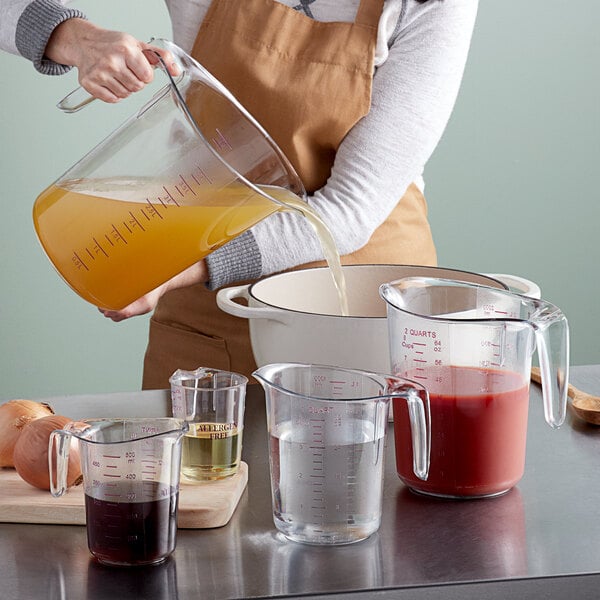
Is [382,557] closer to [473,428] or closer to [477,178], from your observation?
[473,428]

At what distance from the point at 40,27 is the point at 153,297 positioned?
0.37 m

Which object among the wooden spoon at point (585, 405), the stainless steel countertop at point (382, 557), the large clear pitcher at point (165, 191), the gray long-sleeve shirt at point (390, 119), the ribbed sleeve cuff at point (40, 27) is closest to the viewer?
the stainless steel countertop at point (382, 557)

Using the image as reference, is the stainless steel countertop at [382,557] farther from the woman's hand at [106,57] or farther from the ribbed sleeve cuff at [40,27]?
the ribbed sleeve cuff at [40,27]

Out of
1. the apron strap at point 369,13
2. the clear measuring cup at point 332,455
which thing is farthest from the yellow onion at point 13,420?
the apron strap at point 369,13

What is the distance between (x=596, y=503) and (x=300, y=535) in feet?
0.95

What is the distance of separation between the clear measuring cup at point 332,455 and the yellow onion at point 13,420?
10.7 inches

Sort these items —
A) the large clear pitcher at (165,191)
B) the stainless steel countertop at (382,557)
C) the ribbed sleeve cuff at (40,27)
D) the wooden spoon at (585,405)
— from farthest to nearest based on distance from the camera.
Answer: the ribbed sleeve cuff at (40,27), the wooden spoon at (585,405), the large clear pitcher at (165,191), the stainless steel countertop at (382,557)

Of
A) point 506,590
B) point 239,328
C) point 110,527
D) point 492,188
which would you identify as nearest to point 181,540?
point 110,527

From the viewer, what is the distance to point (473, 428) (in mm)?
952

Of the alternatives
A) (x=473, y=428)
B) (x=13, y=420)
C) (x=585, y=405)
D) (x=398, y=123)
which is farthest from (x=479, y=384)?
(x=398, y=123)

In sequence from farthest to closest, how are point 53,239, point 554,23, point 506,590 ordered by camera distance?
point 554,23
point 53,239
point 506,590

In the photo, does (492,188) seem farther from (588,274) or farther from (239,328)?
(239,328)

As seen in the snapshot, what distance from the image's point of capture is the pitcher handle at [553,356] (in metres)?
0.93

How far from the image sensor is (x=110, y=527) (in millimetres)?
843
